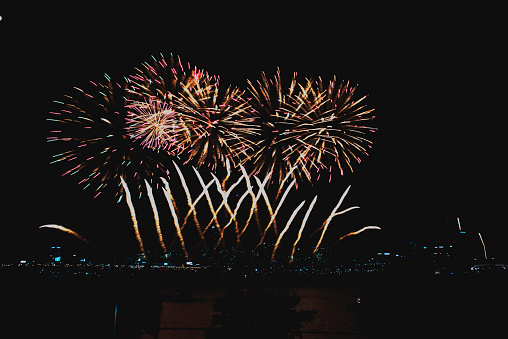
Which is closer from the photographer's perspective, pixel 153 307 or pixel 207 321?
pixel 153 307

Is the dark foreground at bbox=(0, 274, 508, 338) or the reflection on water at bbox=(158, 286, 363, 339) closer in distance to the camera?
the dark foreground at bbox=(0, 274, 508, 338)

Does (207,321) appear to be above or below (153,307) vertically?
below

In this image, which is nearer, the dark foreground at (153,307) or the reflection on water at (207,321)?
the dark foreground at (153,307)

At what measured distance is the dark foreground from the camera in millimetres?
5734

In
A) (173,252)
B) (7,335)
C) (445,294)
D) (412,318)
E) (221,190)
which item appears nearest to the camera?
(7,335)

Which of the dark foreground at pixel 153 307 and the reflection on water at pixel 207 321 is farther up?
the dark foreground at pixel 153 307

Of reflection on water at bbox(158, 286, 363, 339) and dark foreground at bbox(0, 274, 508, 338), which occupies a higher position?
dark foreground at bbox(0, 274, 508, 338)

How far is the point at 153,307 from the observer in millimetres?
6914

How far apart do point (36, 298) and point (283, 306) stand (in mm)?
3629

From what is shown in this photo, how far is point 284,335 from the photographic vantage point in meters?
6.83

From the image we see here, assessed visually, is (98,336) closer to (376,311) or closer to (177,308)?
(376,311)

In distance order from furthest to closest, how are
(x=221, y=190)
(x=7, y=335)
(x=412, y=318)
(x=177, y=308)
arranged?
(x=221, y=190), (x=177, y=308), (x=412, y=318), (x=7, y=335)

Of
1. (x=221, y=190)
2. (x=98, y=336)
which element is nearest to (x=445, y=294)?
(x=98, y=336)

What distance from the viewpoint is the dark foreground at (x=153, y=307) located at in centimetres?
573
